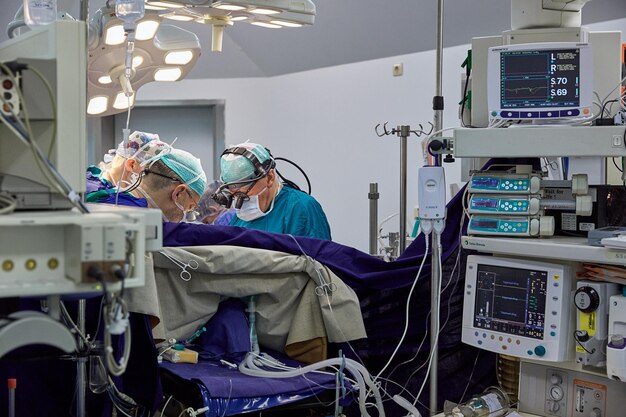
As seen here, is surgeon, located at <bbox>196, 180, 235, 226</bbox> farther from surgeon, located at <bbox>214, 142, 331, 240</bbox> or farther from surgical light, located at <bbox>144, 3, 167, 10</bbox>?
surgical light, located at <bbox>144, 3, 167, 10</bbox>

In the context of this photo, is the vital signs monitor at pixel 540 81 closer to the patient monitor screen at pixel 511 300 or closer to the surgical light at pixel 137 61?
the patient monitor screen at pixel 511 300

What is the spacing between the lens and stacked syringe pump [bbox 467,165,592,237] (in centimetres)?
291

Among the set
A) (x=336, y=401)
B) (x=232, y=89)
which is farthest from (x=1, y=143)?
(x=232, y=89)

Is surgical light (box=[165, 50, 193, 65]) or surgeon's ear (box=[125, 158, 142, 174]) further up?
surgical light (box=[165, 50, 193, 65])

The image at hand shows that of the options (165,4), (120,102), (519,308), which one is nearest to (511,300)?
(519,308)

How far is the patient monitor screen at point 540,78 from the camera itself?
285cm

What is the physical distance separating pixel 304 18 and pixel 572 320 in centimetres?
147

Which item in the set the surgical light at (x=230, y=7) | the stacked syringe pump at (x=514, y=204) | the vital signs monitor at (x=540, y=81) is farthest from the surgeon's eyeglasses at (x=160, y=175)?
the vital signs monitor at (x=540, y=81)

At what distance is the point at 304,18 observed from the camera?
3209 millimetres

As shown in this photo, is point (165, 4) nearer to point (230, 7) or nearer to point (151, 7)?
point (151, 7)

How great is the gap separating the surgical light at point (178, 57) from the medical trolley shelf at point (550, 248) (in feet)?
4.51

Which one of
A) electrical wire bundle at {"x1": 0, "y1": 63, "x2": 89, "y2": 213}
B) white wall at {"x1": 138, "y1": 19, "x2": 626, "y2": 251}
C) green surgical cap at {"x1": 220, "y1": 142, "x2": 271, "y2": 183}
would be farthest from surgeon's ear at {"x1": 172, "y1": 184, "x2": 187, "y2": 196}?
white wall at {"x1": 138, "y1": 19, "x2": 626, "y2": 251}

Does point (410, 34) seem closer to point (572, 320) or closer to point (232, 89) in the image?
point (232, 89)

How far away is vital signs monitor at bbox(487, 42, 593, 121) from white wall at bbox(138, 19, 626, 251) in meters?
2.37
